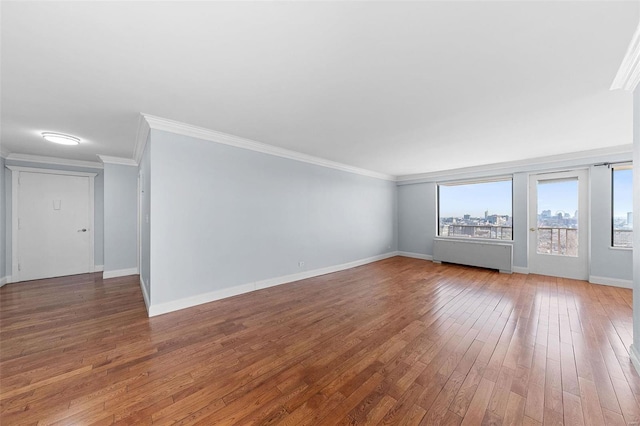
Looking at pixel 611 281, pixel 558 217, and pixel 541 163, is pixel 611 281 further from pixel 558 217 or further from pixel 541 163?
pixel 541 163

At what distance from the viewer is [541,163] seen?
15.8 feet

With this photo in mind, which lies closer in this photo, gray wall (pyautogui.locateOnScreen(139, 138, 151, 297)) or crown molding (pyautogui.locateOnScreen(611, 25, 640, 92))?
crown molding (pyautogui.locateOnScreen(611, 25, 640, 92))

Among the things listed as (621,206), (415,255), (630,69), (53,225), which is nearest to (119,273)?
(53,225)

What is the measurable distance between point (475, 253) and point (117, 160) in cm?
824

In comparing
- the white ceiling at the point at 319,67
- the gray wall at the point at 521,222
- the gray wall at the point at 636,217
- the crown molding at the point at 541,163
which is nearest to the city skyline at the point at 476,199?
the gray wall at the point at 521,222

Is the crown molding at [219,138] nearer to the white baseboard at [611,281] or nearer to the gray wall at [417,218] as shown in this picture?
the gray wall at [417,218]

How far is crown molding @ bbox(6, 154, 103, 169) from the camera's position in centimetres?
442

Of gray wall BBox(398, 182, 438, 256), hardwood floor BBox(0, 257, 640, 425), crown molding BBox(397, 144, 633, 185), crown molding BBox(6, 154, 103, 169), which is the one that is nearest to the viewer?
hardwood floor BBox(0, 257, 640, 425)

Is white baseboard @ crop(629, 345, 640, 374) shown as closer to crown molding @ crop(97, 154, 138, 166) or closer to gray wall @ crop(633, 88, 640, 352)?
gray wall @ crop(633, 88, 640, 352)

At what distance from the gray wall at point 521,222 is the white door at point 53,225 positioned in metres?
7.96

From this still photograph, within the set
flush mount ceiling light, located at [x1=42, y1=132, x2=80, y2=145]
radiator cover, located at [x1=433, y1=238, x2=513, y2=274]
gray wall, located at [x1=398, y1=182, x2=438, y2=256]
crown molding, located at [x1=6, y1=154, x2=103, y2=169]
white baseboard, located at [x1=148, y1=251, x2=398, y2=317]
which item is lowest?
white baseboard, located at [x1=148, y1=251, x2=398, y2=317]

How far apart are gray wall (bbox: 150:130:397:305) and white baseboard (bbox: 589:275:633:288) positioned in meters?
4.54

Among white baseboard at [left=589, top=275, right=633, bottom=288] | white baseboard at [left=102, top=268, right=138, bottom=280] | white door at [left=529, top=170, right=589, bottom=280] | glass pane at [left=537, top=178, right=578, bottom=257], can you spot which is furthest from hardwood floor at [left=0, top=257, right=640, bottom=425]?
glass pane at [left=537, top=178, right=578, bottom=257]

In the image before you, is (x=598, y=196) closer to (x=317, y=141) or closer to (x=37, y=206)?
(x=317, y=141)
